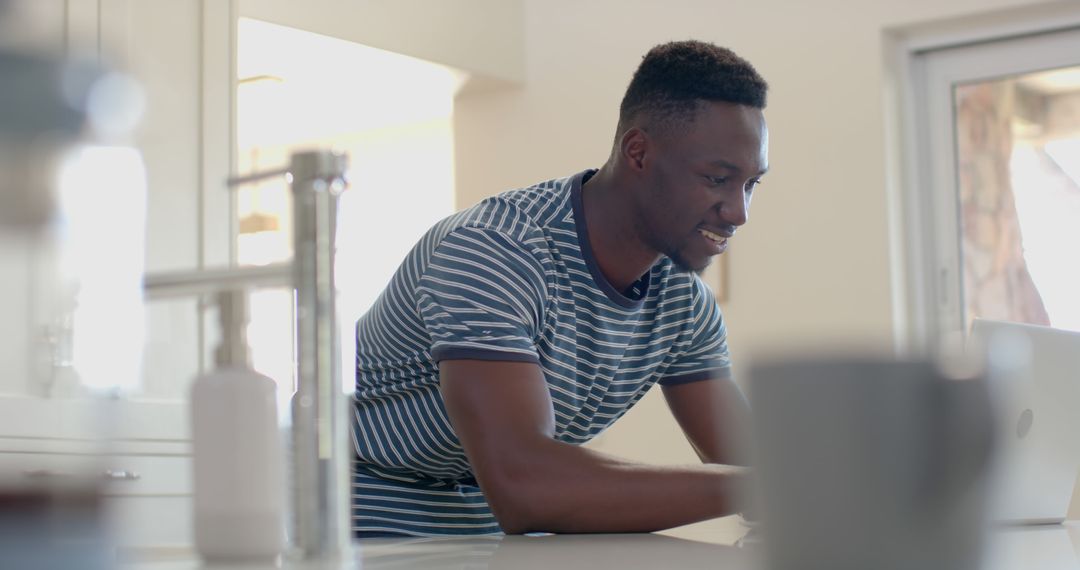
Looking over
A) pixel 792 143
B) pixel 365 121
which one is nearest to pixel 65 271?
pixel 792 143

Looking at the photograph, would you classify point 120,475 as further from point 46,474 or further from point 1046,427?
point 1046,427

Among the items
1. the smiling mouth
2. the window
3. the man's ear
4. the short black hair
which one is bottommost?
the smiling mouth

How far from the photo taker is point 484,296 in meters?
1.52

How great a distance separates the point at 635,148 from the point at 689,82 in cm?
12

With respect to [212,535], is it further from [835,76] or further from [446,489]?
[835,76]

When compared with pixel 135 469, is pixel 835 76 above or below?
above

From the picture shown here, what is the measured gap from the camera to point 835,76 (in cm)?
411

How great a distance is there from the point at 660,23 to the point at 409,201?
1952 millimetres

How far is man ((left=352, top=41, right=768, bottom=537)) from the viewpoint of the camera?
140 centimetres

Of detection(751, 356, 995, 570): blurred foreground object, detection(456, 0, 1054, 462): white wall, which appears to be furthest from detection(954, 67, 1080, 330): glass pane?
detection(751, 356, 995, 570): blurred foreground object

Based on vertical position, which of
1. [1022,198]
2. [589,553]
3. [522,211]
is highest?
[1022,198]

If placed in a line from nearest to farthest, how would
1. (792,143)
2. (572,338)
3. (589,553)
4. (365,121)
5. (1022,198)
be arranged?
(589,553)
(572,338)
(1022,198)
(792,143)
(365,121)

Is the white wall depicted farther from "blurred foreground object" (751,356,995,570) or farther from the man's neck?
"blurred foreground object" (751,356,995,570)

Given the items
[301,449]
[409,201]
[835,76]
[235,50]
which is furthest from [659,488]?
[409,201]
